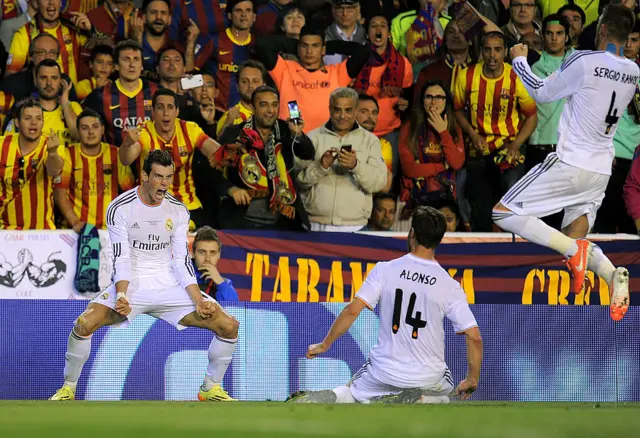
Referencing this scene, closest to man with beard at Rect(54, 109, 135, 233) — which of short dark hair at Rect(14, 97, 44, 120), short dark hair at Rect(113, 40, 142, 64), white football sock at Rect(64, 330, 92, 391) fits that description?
short dark hair at Rect(14, 97, 44, 120)

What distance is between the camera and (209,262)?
407 inches

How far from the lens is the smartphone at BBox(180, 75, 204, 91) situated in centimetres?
1198

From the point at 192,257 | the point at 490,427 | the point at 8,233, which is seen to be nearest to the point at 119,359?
the point at 192,257

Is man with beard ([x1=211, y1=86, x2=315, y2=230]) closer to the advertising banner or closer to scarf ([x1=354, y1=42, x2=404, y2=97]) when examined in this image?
scarf ([x1=354, y1=42, x2=404, y2=97])

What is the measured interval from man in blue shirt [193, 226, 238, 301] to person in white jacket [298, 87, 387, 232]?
156 cm

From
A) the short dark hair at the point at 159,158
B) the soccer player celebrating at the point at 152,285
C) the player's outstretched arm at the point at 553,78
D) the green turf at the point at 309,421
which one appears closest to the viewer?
the green turf at the point at 309,421

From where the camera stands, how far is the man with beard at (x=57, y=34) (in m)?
12.5

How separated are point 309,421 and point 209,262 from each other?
370cm

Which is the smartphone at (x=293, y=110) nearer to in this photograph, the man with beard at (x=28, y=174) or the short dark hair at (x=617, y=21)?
the man with beard at (x=28, y=174)

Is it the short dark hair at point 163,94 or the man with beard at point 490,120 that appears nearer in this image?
the short dark hair at point 163,94

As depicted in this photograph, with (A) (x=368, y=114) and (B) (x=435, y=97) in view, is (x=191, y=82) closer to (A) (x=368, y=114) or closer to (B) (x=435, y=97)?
(A) (x=368, y=114)

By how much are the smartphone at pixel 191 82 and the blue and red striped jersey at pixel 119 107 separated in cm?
28

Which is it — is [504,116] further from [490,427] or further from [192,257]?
[490,427]

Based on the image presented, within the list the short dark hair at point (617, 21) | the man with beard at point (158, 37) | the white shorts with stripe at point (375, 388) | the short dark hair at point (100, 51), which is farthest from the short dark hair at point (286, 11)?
the white shorts with stripe at point (375, 388)
